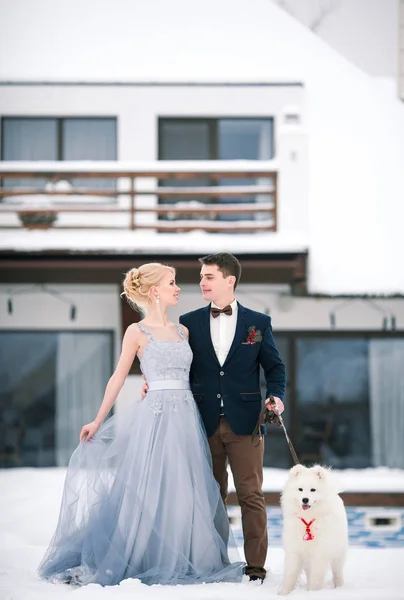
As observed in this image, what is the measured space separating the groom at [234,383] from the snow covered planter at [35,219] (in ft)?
23.5

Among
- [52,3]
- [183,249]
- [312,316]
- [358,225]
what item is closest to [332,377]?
[312,316]

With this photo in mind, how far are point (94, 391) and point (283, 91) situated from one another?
5.35 metres

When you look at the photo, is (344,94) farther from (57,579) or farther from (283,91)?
(57,579)

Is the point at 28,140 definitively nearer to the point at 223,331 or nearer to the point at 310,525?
the point at 223,331

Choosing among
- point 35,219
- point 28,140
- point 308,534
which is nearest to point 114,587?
point 308,534

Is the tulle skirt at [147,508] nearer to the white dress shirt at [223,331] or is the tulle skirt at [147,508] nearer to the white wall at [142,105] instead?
the white dress shirt at [223,331]

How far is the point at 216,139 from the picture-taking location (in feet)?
46.2

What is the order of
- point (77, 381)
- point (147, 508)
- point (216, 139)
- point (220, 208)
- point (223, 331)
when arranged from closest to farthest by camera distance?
point (147, 508), point (223, 331), point (220, 208), point (77, 381), point (216, 139)

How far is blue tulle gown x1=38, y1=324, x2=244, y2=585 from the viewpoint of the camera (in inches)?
203

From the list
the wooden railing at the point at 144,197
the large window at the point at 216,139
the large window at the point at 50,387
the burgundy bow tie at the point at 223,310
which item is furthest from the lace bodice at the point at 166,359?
the large window at the point at 216,139

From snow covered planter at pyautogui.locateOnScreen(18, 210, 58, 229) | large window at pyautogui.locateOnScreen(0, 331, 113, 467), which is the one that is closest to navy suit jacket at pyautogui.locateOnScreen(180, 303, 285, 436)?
snow covered planter at pyautogui.locateOnScreen(18, 210, 58, 229)

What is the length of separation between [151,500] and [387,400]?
870 centimetres

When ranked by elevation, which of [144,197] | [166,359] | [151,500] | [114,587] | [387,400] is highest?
[144,197]

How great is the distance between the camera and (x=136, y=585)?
4906 mm
